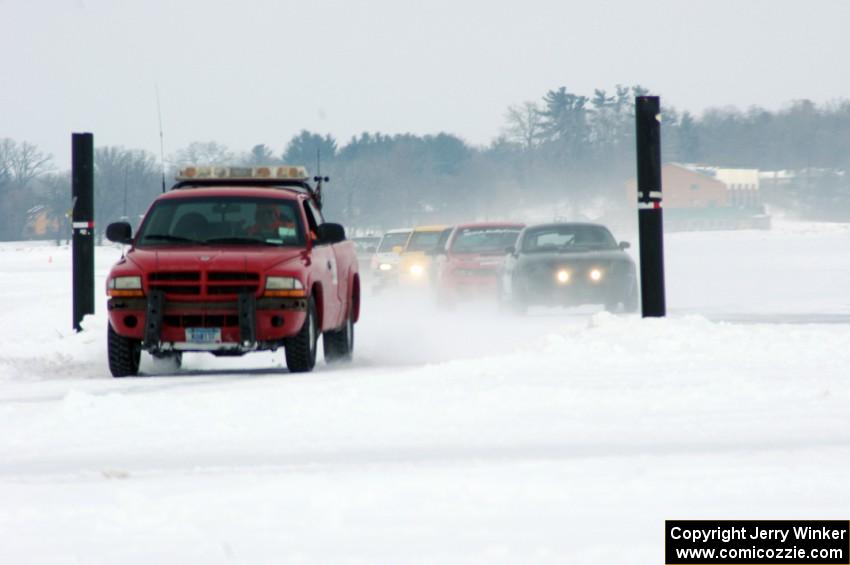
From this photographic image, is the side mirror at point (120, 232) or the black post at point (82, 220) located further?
the black post at point (82, 220)

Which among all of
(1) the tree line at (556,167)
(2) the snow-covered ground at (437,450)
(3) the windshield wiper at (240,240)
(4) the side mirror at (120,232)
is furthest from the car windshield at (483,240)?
(1) the tree line at (556,167)

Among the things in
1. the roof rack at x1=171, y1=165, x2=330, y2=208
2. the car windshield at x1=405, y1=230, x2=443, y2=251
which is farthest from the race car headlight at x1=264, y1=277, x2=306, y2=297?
the car windshield at x1=405, y1=230, x2=443, y2=251

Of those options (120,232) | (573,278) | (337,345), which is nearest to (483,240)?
(573,278)

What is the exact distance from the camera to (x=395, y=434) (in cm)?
877

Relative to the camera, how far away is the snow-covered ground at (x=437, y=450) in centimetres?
583

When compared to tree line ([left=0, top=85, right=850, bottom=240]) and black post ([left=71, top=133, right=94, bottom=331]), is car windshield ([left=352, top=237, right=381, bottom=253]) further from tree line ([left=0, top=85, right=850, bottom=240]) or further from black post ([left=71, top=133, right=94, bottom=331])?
tree line ([left=0, top=85, right=850, bottom=240])

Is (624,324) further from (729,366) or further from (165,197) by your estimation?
(165,197)

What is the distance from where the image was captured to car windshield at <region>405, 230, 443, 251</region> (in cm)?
3434

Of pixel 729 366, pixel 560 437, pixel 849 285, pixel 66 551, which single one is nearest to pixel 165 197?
pixel 729 366

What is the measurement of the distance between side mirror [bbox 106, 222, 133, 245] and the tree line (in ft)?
459

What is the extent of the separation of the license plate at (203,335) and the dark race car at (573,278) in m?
11.3

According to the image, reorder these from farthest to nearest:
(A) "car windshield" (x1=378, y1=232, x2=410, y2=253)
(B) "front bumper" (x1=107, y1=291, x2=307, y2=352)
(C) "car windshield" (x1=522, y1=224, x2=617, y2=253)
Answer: (A) "car windshield" (x1=378, y1=232, x2=410, y2=253) → (C) "car windshield" (x1=522, y1=224, x2=617, y2=253) → (B) "front bumper" (x1=107, y1=291, x2=307, y2=352)

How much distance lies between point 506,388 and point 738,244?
82.0 metres

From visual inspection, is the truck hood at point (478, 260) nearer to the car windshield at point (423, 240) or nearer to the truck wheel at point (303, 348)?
the car windshield at point (423, 240)
